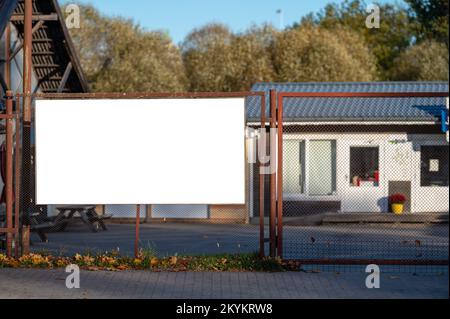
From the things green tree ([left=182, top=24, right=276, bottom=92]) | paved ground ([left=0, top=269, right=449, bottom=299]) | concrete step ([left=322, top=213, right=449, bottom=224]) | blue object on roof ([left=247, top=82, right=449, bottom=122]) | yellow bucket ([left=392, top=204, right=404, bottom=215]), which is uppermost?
green tree ([left=182, top=24, right=276, bottom=92])

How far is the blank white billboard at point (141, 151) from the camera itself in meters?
13.7

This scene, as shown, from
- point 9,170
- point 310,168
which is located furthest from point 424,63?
point 9,170

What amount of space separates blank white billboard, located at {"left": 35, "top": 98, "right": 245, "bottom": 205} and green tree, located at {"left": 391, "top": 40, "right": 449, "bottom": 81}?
118 ft

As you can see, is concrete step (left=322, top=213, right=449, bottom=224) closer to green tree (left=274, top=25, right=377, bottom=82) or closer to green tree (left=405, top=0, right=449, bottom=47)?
green tree (left=274, top=25, right=377, bottom=82)

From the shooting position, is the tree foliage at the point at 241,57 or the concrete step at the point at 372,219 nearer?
the concrete step at the point at 372,219

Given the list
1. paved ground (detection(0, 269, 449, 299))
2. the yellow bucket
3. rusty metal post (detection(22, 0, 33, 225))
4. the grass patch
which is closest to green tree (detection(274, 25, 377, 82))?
the yellow bucket

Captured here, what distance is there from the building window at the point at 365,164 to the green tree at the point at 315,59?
19.2m

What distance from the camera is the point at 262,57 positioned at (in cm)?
4709

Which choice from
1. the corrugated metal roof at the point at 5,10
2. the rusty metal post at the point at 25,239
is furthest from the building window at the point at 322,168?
the rusty metal post at the point at 25,239

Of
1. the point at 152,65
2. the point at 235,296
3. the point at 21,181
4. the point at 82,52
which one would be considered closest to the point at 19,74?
the point at 21,181

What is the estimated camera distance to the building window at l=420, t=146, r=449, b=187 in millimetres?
25750

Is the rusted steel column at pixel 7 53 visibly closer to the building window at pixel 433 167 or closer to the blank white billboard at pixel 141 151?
the blank white billboard at pixel 141 151

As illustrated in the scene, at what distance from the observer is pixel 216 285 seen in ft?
40.1

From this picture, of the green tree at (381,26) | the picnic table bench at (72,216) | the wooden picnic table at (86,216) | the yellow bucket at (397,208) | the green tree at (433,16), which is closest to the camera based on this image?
the picnic table bench at (72,216)
